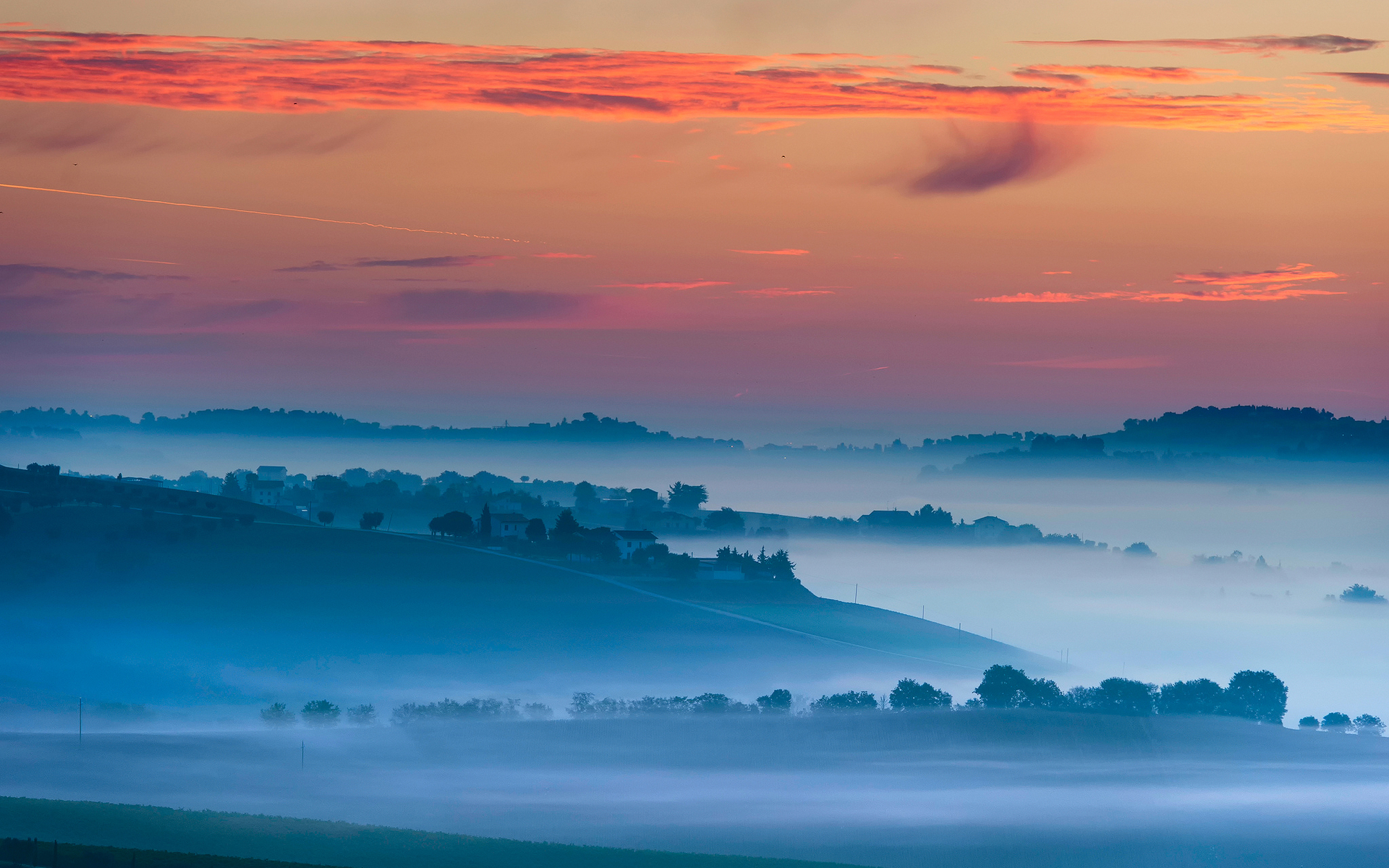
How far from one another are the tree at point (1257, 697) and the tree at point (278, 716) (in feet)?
241

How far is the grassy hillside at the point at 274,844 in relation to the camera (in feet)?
156

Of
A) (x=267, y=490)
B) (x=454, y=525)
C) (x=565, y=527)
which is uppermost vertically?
(x=267, y=490)

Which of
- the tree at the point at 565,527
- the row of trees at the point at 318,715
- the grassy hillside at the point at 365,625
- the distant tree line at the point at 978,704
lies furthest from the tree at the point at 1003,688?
the tree at the point at 565,527

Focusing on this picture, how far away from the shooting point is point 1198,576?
176375 millimetres

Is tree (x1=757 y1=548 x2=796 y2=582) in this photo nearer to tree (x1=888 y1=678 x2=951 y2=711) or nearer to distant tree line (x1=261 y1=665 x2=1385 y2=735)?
distant tree line (x1=261 y1=665 x2=1385 y2=735)

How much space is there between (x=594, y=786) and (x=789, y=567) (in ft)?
232

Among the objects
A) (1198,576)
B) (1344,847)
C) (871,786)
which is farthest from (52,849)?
(1198,576)

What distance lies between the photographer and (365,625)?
13188 centimetres

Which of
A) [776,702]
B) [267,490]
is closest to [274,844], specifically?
[776,702]

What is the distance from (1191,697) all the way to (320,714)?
69.2m

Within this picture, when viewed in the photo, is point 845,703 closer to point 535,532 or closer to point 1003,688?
point 1003,688

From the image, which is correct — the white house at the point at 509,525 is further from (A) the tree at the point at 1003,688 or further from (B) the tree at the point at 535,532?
(A) the tree at the point at 1003,688

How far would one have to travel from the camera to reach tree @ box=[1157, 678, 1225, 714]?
94.8 meters

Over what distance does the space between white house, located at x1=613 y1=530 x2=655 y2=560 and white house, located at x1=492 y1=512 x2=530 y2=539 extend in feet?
34.2
